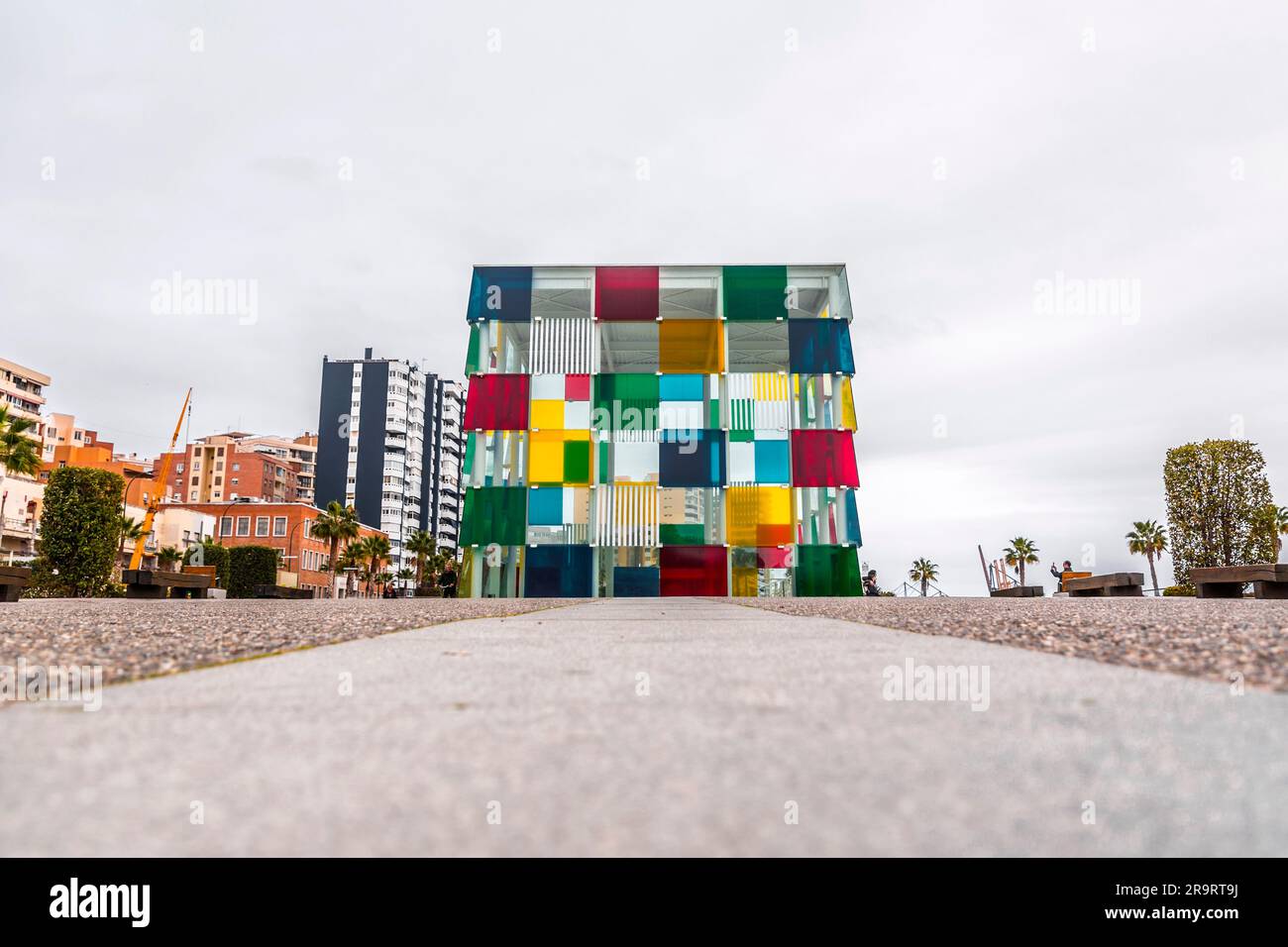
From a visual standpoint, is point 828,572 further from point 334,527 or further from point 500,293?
point 334,527

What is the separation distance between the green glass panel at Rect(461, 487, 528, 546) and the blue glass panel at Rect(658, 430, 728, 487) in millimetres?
5366

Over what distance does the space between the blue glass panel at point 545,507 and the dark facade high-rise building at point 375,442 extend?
85.8 meters

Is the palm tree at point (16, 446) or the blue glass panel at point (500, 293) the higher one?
the blue glass panel at point (500, 293)

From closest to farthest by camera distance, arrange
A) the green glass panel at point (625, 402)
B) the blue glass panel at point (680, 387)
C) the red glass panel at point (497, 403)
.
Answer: the red glass panel at point (497, 403) → the green glass panel at point (625, 402) → the blue glass panel at point (680, 387)

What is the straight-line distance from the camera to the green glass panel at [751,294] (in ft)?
110

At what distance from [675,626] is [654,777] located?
4.77m

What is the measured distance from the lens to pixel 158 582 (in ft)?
72.5

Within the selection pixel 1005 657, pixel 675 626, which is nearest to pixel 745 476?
pixel 675 626

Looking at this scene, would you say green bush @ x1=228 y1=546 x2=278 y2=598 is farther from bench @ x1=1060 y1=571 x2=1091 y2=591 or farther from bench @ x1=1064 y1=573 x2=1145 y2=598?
bench @ x1=1064 y1=573 x2=1145 y2=598

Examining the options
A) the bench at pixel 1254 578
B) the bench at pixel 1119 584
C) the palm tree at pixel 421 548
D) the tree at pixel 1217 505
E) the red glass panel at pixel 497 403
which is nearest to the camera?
the bench at pixel 1254 578

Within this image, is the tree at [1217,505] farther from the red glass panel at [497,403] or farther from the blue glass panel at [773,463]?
the red glass panel at [497,403]

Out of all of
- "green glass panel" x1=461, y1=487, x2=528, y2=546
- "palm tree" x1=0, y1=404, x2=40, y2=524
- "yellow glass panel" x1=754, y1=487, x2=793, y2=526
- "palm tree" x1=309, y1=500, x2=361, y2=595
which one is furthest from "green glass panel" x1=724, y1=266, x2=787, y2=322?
"palm tree" x1=309, y1=500, x2=361, y2=595

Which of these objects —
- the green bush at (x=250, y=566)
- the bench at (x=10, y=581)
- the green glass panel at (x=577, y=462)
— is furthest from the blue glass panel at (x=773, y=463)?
the bench at (x=10, y=581)
